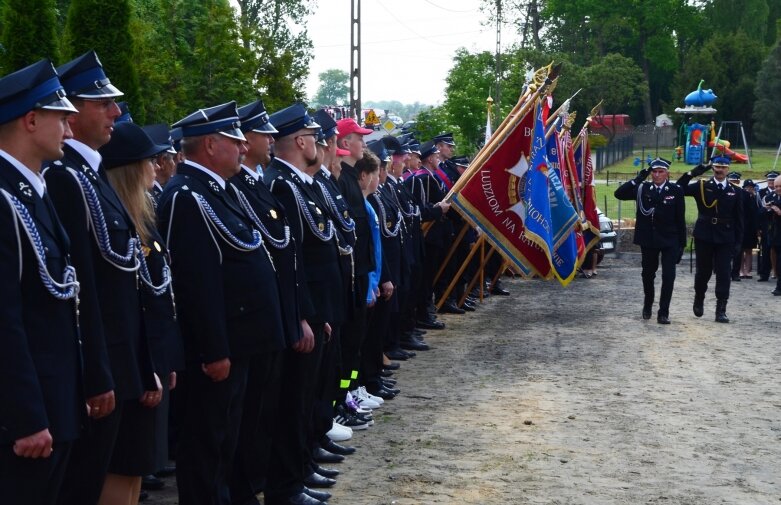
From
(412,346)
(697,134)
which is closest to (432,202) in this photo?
(412,346)

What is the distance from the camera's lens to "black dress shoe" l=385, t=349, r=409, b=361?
11328 millimetres

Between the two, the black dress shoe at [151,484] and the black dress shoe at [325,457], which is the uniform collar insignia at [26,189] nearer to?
the black dress shoe at [151,484]

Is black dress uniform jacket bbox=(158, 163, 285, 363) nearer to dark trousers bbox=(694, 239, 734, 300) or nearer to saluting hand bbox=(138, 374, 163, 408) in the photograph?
saluting hand bbox=(138, 374, 163, 408)

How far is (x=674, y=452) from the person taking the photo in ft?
24.4

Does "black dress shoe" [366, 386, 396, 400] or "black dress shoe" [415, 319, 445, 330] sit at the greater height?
"black dress shoe" [366, 386, 396, 400]

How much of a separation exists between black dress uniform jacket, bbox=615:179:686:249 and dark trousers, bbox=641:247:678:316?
0.37 ft

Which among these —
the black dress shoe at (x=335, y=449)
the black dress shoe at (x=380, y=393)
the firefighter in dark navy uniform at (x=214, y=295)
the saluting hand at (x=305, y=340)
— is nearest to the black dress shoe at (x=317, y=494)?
the saluting hand at (x=305, y=340)

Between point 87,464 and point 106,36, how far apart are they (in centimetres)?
1026

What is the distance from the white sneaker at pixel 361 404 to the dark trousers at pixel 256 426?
2469 mm

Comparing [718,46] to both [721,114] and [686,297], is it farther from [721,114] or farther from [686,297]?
[686,297]

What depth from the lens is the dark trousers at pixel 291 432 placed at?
6.06 m

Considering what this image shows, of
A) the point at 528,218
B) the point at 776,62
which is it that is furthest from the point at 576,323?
the point at 776,62

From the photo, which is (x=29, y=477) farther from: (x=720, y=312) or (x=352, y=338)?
(x=720, y=312)

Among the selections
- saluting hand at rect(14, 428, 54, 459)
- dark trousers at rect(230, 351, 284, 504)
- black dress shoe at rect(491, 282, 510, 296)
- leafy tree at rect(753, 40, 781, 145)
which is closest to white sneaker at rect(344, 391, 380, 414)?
dark trousers at rect(230, 351, 284, 504)
